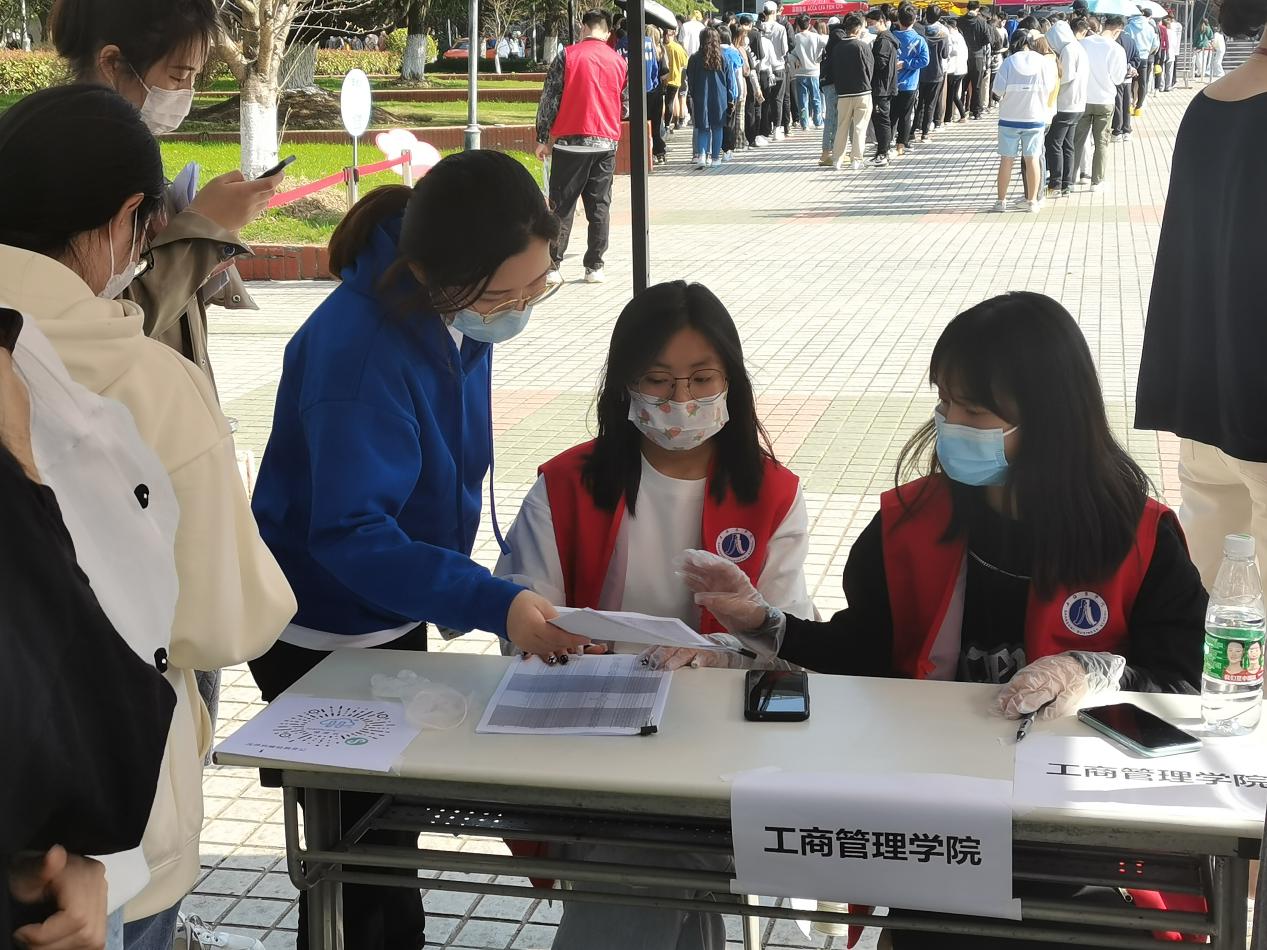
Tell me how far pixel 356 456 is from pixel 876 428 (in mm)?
4686

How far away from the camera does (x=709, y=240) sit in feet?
41.6

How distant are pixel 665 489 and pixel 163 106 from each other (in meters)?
1.25

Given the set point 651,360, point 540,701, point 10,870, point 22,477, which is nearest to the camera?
point 22,477

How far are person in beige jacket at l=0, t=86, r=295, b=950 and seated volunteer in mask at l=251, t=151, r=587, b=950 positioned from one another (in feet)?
1.28

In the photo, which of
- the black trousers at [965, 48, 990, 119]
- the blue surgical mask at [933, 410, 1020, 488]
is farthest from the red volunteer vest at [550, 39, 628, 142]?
the black trousers at [965, 48, 990, 119]

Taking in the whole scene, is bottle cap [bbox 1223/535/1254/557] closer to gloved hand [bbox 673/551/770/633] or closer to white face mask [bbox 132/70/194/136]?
gloved hand [bbox 673/551/770/633]

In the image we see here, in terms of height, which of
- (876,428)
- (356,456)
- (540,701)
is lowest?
(876,428)

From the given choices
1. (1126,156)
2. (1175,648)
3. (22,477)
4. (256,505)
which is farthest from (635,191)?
(1126,156)

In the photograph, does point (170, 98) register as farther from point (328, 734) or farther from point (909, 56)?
point (909, 56)

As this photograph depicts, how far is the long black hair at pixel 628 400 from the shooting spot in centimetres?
266

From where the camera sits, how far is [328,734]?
7.09 ft

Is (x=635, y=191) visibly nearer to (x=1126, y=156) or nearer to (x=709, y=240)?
(x=709, y=240)

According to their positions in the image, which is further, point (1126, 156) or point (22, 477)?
point (1126, 156)

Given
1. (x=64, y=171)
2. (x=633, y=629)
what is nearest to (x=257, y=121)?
(x=64, y=171)
